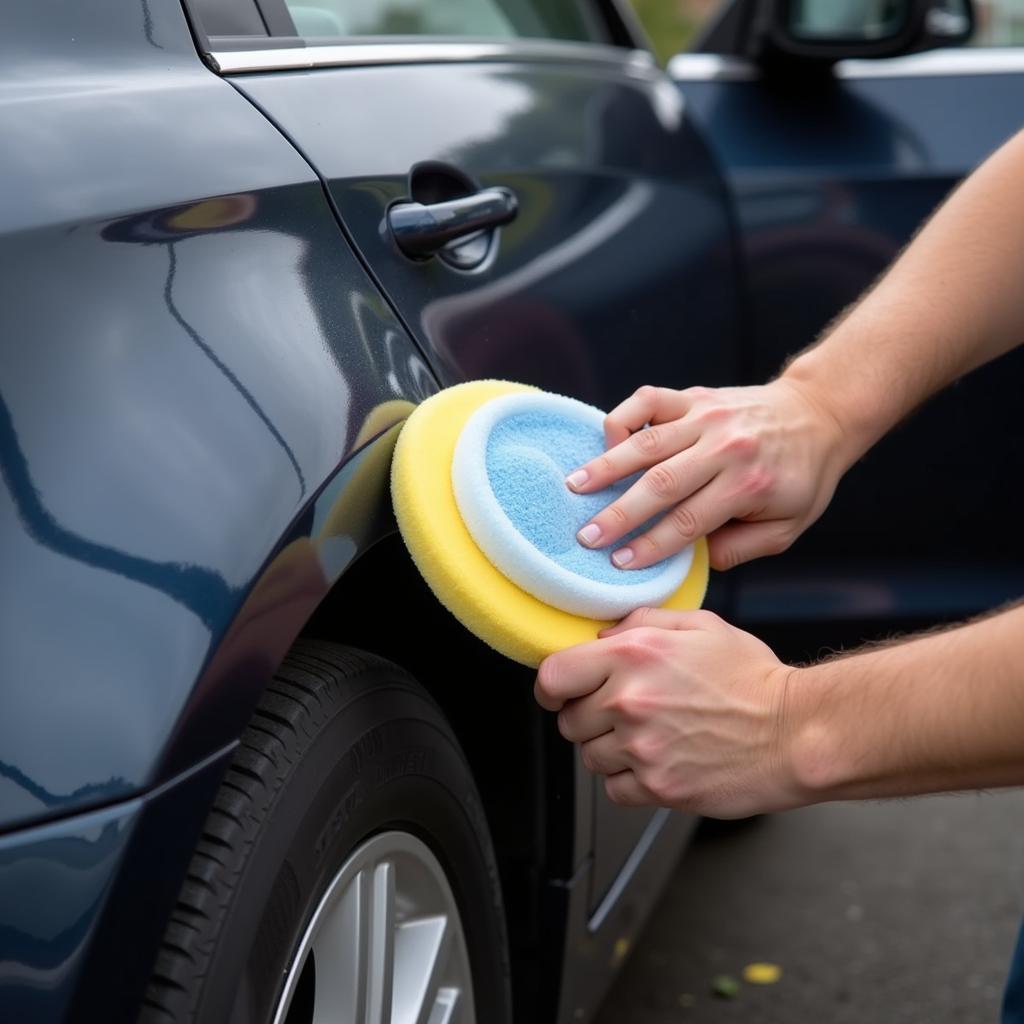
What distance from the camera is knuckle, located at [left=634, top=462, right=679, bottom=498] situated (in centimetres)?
150

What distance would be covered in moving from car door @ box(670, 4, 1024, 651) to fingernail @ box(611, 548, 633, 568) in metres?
1.00

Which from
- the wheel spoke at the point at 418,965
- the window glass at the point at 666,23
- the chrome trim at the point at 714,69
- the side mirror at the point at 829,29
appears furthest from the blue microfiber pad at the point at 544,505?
the window glass at the point at 666,23

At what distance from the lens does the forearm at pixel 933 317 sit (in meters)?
1.75

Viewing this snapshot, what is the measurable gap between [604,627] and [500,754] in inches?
13.6

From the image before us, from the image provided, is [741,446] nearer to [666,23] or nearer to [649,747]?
[649,747]

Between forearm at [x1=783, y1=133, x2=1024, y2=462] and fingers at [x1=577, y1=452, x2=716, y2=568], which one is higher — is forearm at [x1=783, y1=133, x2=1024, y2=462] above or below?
below

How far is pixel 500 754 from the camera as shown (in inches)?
68.7

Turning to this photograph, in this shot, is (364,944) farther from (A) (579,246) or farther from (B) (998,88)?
(B) (998,88)

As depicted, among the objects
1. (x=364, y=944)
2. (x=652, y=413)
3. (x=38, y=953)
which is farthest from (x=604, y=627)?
(x=38, y=953)

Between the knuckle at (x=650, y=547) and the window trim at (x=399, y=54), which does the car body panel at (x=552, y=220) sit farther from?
the knuckle at (x=650, y=547)

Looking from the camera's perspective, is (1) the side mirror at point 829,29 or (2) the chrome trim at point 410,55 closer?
(2) the chrome trim at point 410,55

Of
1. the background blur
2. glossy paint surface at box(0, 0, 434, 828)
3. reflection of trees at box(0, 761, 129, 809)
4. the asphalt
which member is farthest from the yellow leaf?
the background blur

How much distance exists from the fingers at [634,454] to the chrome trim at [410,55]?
532 mm

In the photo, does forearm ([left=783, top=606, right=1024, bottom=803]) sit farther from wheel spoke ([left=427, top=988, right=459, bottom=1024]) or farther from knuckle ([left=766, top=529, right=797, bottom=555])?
wheel spoke ([left=427, top=988, right=459, bottom=1024])
